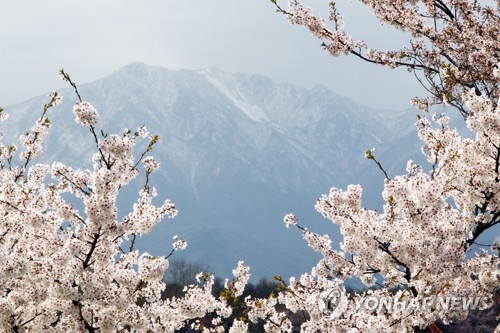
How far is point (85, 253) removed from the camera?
7.86 m

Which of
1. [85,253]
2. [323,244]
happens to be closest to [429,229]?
[323,244]

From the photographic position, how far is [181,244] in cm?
958

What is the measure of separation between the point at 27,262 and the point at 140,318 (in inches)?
79.5

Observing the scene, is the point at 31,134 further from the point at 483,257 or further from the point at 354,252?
the point at 483,257

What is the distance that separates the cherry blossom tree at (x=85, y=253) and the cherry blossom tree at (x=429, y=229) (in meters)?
2.10

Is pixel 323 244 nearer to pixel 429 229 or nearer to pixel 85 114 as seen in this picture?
pixel 429 229

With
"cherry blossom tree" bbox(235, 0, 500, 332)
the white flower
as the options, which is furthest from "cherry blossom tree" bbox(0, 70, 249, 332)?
"cherry blossom tree" bbox(235, 0, 500, 332)

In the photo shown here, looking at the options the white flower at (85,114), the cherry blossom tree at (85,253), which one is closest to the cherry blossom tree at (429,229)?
the cherry blossom tree at (85,253)

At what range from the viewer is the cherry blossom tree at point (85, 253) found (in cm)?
755

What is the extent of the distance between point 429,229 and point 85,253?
4853 millimetres

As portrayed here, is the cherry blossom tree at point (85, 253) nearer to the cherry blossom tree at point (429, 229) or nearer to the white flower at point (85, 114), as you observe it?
the white flower at point (85, 114)

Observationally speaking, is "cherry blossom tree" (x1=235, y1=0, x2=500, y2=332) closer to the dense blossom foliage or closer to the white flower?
the dense blossom foliage

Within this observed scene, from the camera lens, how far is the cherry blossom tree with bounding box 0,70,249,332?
24.8 ft

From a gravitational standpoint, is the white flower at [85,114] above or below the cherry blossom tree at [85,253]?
above
